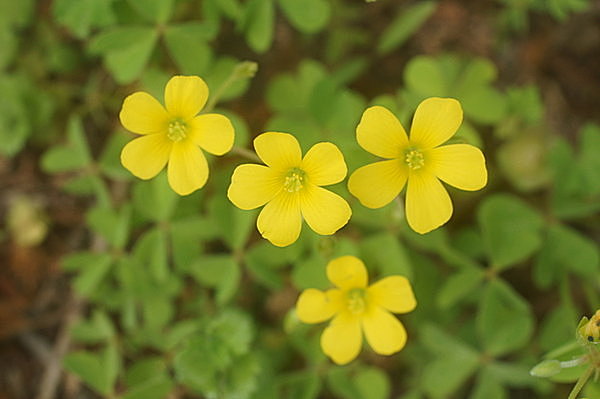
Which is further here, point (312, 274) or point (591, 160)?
point (591, 160)

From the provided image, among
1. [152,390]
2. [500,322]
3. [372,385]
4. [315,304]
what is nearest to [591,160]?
[500,322]

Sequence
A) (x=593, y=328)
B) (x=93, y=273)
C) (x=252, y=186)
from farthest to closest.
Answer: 1. (x=93, y=273)
2. (x=252, y=186)
3. (x=593, y=328)

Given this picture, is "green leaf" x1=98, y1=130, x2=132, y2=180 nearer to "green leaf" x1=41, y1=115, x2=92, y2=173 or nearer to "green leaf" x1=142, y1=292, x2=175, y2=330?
"green leaf" x1=41, y1=115, x2=92, y2=173

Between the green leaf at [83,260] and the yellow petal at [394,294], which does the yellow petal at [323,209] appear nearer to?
the yellow petal at [394,294]

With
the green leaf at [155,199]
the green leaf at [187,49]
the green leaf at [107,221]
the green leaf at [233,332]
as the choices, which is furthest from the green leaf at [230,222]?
the green leaf at [187,49]

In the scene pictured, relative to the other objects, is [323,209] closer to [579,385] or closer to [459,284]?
[579,385]

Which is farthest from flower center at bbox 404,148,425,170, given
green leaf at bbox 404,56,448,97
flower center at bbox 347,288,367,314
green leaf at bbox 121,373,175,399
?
green leaf at bbox 121,373,175,399

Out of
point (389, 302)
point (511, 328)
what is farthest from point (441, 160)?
point (511, 328)
